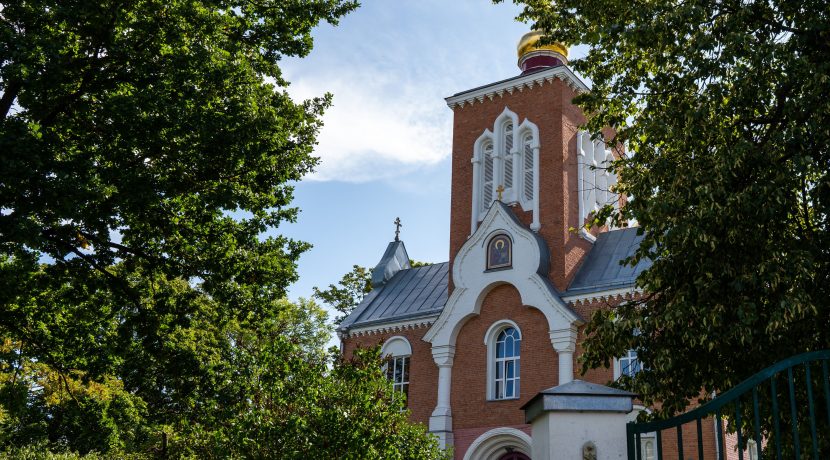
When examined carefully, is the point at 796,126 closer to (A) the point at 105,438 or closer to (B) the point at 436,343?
(A) the point at 105,438

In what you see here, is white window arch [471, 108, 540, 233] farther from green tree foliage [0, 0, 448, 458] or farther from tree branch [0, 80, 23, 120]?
tree branch [0, 80, 23, 120]

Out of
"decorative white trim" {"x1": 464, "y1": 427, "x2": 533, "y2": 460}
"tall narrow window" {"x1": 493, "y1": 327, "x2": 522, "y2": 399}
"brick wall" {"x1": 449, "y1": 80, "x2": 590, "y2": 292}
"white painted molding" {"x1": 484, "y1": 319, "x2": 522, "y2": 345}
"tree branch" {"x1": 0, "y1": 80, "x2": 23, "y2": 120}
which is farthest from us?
"brick wall" {"x1": 449, "y1": 80, "x2": 590, "y2": 292}

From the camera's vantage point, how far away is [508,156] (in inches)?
1071

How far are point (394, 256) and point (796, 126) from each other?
23938 millimetres

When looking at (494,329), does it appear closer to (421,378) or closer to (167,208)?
(421,378)

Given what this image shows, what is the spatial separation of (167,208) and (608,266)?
Answer: 15.7 m

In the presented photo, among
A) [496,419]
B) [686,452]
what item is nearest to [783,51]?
[686,452]

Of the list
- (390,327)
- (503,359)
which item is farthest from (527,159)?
(390,327)

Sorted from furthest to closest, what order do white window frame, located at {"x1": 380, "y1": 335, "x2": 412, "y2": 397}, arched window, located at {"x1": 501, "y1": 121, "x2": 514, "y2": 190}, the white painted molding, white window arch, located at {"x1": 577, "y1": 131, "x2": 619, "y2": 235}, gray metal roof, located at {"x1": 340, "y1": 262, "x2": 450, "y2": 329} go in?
gray metal roof, located at {"x1": 340, "y1": 262, "x2": 450, "y2": 329}
white window frame, located at {"x1": 380, "y1": 335, "x2": 412, "y2": 397}
arched window, located at {"x1": 501, "y1": 121, "x2": 514, "y2": 190}
white window arch, located at {"x1": 577, "y1": 131, "x2": 619, "y2": 235}
the white painted molding

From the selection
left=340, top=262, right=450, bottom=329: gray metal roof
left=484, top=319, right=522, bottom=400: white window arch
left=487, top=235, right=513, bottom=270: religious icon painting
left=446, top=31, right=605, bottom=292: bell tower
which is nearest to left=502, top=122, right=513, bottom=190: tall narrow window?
left=446, top=31, right=605, bottom=292: bell tower

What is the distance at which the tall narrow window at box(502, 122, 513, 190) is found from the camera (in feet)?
88.6

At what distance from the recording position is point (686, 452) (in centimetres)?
2039

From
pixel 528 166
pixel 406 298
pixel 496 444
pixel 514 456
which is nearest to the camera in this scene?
pixel 514 456

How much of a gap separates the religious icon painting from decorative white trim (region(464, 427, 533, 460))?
498 cm
